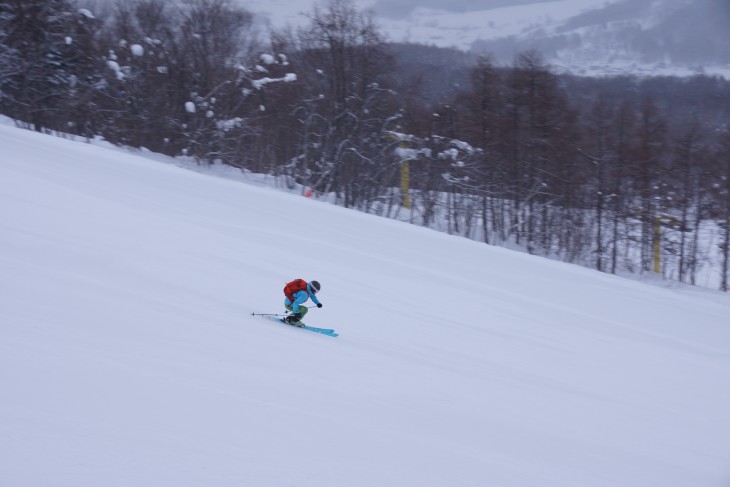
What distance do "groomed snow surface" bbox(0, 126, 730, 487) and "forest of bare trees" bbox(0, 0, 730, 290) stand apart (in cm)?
1429

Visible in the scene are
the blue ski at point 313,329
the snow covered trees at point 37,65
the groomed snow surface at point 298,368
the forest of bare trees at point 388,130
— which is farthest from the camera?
the forest of bare trees at point 388,130

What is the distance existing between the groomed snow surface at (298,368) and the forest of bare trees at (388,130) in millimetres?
14293

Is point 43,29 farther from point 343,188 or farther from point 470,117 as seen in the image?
point 470,117

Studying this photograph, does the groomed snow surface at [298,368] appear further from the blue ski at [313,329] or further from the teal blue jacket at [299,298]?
the teal blue jacket at [299,298]

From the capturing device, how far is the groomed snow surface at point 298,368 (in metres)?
3.66

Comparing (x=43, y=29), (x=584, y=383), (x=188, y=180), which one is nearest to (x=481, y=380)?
(x=584, y=383)

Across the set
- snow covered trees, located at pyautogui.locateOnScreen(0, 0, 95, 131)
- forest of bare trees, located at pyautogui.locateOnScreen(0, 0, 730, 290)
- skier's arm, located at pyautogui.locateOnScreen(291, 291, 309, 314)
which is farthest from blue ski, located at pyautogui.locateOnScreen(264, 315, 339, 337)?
snow covered trees, located at pyautogui.locateOnScreen(0, 0, 95, 131)

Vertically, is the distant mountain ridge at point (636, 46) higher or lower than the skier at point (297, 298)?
higher

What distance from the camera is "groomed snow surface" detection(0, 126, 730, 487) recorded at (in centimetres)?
366

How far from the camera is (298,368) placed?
5375 mm

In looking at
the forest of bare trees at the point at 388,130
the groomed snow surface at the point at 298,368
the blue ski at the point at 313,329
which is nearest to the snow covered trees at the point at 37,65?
the forest of bare trees at the point at 388,130

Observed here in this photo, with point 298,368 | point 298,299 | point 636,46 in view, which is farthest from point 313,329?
point 636,46

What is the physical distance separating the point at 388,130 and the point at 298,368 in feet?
72.4

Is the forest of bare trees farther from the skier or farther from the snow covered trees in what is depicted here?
the skier
